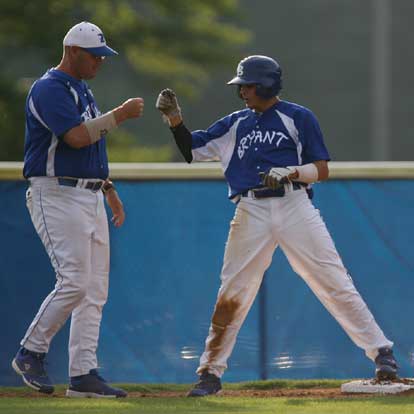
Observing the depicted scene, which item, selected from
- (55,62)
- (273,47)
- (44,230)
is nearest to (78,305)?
(44,230)

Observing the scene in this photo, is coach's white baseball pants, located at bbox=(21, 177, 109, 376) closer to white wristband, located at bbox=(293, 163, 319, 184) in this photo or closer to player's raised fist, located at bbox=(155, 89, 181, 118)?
player's raised fist, located at bbox=(155, 89, 181, 118)

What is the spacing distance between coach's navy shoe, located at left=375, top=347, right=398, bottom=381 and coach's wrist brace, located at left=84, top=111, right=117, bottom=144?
5.94ft

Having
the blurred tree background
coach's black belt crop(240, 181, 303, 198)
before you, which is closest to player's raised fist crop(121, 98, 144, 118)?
coach's black belt crop(240, 181, 303, 198)

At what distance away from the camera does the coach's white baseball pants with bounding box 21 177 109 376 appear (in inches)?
297

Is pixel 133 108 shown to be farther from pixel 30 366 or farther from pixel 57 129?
pixel 30 366

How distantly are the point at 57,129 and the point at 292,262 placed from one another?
1418 millimetres

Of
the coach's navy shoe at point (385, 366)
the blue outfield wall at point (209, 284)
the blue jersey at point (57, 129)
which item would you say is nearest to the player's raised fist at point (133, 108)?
the blue jersey at point (57, 129)

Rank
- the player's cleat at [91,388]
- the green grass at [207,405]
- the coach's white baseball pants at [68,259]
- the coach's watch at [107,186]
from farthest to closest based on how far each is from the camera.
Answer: the coach's watch at [107,186] → the player's cleat at [91,388] → the coach's white baseball pants at [68,259] → the green grass at [207,405]

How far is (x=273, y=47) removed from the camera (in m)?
44.3

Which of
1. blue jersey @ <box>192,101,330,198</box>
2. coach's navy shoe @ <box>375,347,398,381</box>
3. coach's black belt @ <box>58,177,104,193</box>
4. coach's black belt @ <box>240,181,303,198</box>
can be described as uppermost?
blue jersey @ <box>192,101,330,198</box>

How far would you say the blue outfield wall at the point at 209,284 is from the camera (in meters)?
8.52

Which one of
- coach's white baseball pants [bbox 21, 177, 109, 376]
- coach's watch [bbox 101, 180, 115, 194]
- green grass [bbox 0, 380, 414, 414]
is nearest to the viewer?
green grass [bbox 0, 380, 414, 414]

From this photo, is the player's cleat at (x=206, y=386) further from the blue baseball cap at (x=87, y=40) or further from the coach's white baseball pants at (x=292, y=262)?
the blue baseball cap at (x=87, y=40)

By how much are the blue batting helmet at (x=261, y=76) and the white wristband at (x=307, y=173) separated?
1.42 feet
